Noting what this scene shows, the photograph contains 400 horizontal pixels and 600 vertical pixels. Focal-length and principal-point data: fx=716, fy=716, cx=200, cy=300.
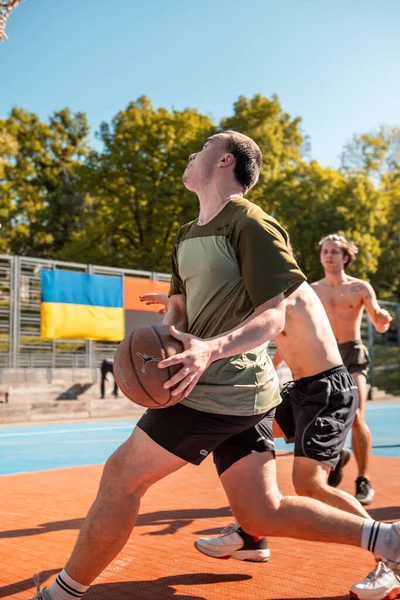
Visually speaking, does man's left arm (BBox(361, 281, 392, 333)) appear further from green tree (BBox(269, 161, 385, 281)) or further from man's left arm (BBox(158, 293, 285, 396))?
green tree (BBox(269, 161, 385, 281))

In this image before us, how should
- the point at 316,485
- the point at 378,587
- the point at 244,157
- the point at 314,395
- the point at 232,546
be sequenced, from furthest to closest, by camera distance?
the point at 314,395, the point at 232,546, the point at 316,485, the point at 378,587, the point at 244,157

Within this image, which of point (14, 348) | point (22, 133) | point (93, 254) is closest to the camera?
point (14, 348)

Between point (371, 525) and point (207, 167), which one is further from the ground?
point (207, 167)

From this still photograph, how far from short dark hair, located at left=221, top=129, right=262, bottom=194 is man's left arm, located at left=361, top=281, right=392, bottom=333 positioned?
2.51 meters

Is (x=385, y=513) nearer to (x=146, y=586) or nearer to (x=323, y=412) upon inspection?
(x=323, y=412)

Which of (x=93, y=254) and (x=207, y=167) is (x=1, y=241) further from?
(x=207, y=167)

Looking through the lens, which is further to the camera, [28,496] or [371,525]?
[28,496]

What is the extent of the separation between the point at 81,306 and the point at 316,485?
17062mm

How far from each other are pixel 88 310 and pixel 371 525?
18.1m

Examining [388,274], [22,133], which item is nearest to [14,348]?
[22,133]

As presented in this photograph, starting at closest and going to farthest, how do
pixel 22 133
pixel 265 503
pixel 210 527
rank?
pixel 265 503
pixel 210 527
pixel 22 133

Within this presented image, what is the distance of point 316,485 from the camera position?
4.01 m

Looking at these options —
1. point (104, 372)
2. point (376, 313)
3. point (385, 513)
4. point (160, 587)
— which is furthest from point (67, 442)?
point (160, 587)

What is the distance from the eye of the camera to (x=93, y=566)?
3.02 meters
